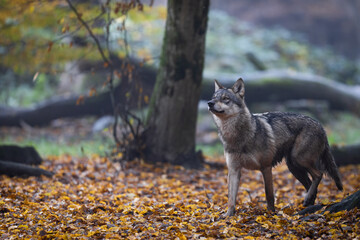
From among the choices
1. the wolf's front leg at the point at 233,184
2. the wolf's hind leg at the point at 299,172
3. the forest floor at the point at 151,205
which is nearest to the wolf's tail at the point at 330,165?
the wolf's hind leg at the point at 299,172

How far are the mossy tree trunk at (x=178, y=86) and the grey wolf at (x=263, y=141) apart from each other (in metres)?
2.88

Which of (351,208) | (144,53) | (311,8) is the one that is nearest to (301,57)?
(311,8)

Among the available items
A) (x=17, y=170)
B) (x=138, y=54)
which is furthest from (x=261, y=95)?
(x=17, y=170)

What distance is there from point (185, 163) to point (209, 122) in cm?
530

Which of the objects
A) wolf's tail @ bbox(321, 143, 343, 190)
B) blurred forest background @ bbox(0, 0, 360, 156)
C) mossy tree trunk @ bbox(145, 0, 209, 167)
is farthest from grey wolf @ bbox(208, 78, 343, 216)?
blurred forest background @ bbox(0, 0, 360, 156)

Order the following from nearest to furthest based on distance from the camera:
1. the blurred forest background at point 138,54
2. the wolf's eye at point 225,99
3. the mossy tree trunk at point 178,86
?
the wolf's eye at point 225,99 → the mossy tree trunk at point 178,86 → the blurred forest background at point 138,54

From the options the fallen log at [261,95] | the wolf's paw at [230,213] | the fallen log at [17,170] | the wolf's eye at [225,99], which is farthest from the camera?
the fallen log at [261,95]

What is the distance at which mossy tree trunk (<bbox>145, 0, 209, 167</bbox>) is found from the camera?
8.74 meters

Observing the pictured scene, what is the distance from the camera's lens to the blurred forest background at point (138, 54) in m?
11.1

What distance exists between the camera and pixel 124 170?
29.0 ft

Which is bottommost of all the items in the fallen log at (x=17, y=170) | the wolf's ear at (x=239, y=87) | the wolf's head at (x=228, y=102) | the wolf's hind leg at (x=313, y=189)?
the fallen log at (x=17, y=170)

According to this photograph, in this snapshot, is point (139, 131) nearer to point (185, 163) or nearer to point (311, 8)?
point (185, 163)

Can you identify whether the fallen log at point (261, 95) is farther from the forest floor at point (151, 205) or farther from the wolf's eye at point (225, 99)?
the wolf's eye at point (225, 99)

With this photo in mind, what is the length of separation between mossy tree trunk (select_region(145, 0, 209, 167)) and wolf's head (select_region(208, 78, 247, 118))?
311 centimetres
